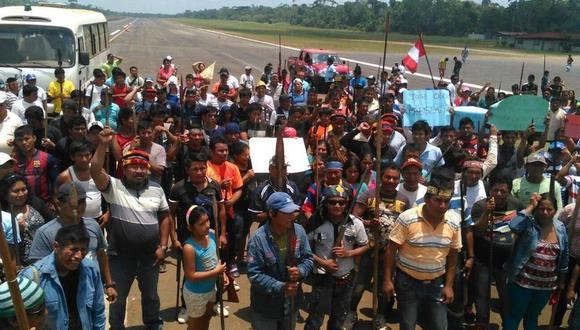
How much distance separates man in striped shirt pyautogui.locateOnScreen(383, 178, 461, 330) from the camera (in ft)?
14.1

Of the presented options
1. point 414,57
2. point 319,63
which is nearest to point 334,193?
point 414,57

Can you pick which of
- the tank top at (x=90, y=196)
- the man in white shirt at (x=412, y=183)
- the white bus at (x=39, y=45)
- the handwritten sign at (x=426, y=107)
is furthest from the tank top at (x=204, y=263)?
the white bus at (x=39, y=45)

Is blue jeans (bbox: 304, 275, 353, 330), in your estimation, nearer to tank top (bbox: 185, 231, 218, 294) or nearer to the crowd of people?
the crowd of people

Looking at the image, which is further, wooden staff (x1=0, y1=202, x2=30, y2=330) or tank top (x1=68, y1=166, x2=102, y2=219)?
tank top (x1=68, y1=166, x2=102, y2=219)

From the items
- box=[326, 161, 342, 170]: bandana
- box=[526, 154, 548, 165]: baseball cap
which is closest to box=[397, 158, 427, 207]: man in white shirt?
box=[326, 161, 342, 170]: bandana

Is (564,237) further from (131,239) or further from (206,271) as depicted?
(131,239)

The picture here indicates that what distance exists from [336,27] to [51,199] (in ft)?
365

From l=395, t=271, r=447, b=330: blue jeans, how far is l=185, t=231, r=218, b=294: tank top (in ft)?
4.88

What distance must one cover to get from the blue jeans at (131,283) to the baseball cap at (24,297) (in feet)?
5.65

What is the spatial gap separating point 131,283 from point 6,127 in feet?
9.86

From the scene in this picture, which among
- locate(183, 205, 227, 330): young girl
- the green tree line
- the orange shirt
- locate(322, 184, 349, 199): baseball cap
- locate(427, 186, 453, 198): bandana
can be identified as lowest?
locate(183, 205, 227, 330): young girl

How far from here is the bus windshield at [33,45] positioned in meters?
11.5

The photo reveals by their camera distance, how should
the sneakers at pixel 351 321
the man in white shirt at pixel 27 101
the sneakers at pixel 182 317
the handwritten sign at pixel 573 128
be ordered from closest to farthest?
the sneakers at pixel 351 321
the sneakers at pixel 182 317
the handwritten sign at pixel 573 128
the man in white shirt at pixel 27 101

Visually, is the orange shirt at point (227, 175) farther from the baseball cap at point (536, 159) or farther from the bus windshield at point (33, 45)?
the bus windshield at point (33, 45)
